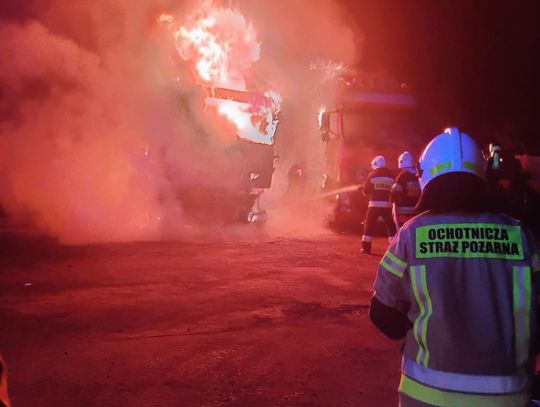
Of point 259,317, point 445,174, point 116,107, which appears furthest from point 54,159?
point 445,174

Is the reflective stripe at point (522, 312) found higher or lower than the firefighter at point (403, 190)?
lower

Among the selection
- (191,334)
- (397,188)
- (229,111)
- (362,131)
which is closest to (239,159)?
(229,111)

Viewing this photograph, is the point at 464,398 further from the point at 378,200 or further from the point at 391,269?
the point at 378,200

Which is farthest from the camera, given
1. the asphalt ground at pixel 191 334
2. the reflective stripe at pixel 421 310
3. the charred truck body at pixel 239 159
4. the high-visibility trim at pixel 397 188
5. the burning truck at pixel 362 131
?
the charred truck body at pixel 239 159

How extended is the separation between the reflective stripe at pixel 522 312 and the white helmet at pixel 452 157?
1.39ft

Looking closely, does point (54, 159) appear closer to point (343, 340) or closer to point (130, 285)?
point (130, 285)

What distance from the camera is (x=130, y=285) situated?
6.57 meters

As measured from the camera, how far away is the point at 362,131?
1211 cm

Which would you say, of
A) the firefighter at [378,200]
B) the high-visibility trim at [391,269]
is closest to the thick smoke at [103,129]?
the firefighter at [378,200]

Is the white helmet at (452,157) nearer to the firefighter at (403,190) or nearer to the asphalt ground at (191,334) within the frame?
the asphalt ground at (191,334)

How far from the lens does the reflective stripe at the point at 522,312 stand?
1729 mm

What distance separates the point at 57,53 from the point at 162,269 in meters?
6.02

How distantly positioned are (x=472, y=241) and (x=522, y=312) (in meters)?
0.29


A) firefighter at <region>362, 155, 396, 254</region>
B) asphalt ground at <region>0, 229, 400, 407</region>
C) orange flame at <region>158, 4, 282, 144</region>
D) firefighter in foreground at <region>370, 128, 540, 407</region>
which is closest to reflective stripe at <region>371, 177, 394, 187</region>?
firefighter at <region>362, 155, 396, 254</region>
